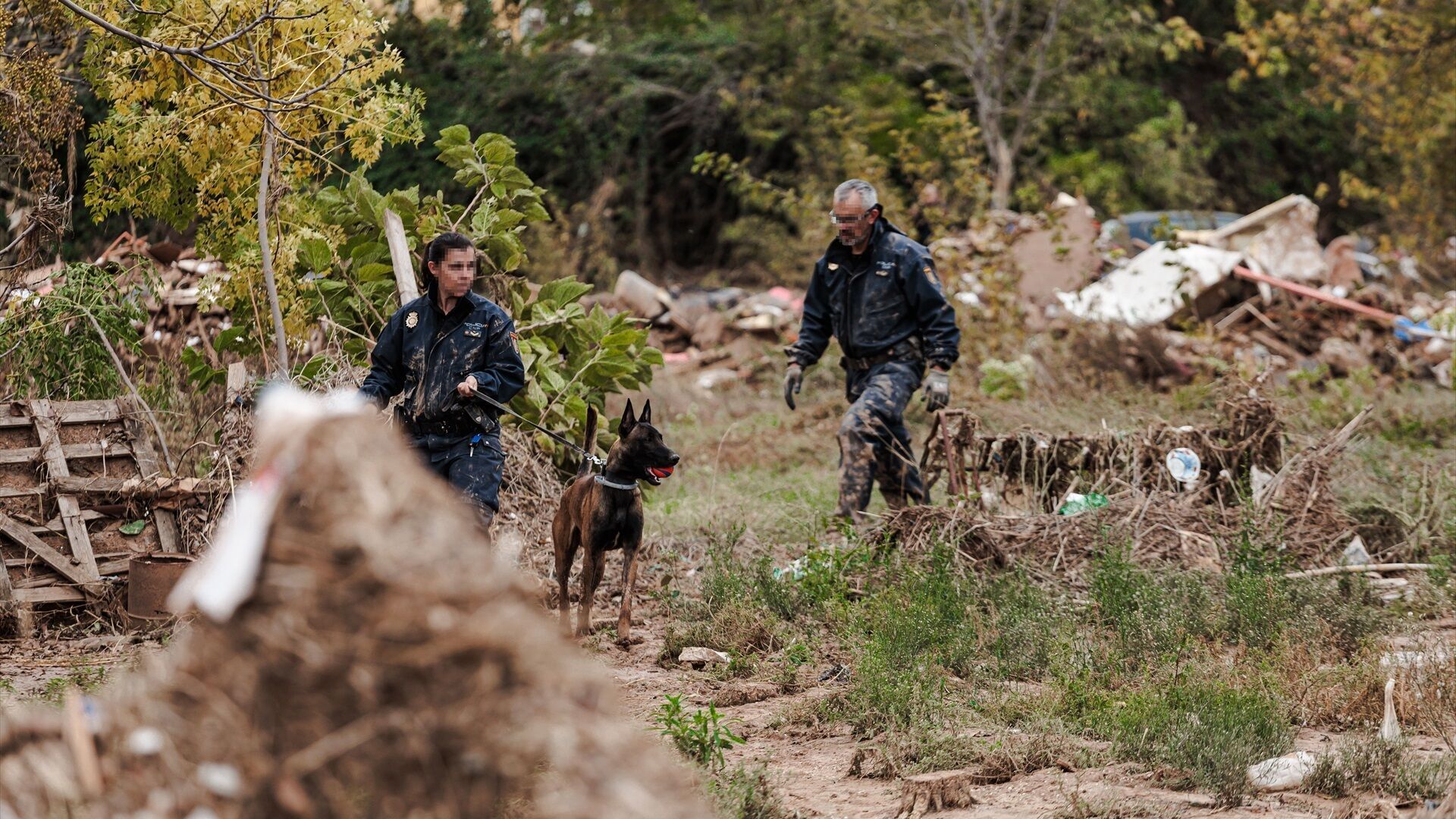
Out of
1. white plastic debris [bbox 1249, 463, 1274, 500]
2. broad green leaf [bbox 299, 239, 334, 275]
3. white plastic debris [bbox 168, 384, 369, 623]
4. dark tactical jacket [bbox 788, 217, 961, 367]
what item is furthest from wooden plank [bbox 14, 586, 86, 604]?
white plastic debris [bbox 1249, 463, 1274, 500]

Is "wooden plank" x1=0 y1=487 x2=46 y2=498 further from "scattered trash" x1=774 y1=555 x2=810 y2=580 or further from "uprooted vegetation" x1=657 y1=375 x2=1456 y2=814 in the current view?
"scattered trash" x1=774 y1=555 x2=810 y2=580

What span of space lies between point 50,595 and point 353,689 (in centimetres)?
615

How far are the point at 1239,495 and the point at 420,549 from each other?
7.19m

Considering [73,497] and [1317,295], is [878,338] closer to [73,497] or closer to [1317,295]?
[73,497]

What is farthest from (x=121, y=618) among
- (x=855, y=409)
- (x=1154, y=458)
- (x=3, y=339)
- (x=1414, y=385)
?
(x=1414, y=385)

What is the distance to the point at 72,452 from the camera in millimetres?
7871

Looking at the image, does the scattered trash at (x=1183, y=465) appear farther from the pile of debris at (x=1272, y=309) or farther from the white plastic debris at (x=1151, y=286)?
the white plastic debris at (x=1151, y=286)

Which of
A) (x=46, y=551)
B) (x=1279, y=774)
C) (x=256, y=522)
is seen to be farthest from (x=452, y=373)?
(x=256, y=522)

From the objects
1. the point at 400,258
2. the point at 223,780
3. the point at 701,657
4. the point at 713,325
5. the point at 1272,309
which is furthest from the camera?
the point at 713,325

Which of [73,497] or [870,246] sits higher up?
[870,246]

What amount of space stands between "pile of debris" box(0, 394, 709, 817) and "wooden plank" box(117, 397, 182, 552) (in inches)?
230

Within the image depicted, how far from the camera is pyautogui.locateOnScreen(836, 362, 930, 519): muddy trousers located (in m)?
8.43

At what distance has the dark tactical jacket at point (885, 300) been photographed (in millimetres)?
8664

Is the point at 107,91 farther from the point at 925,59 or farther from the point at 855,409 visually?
the point at 925,59
